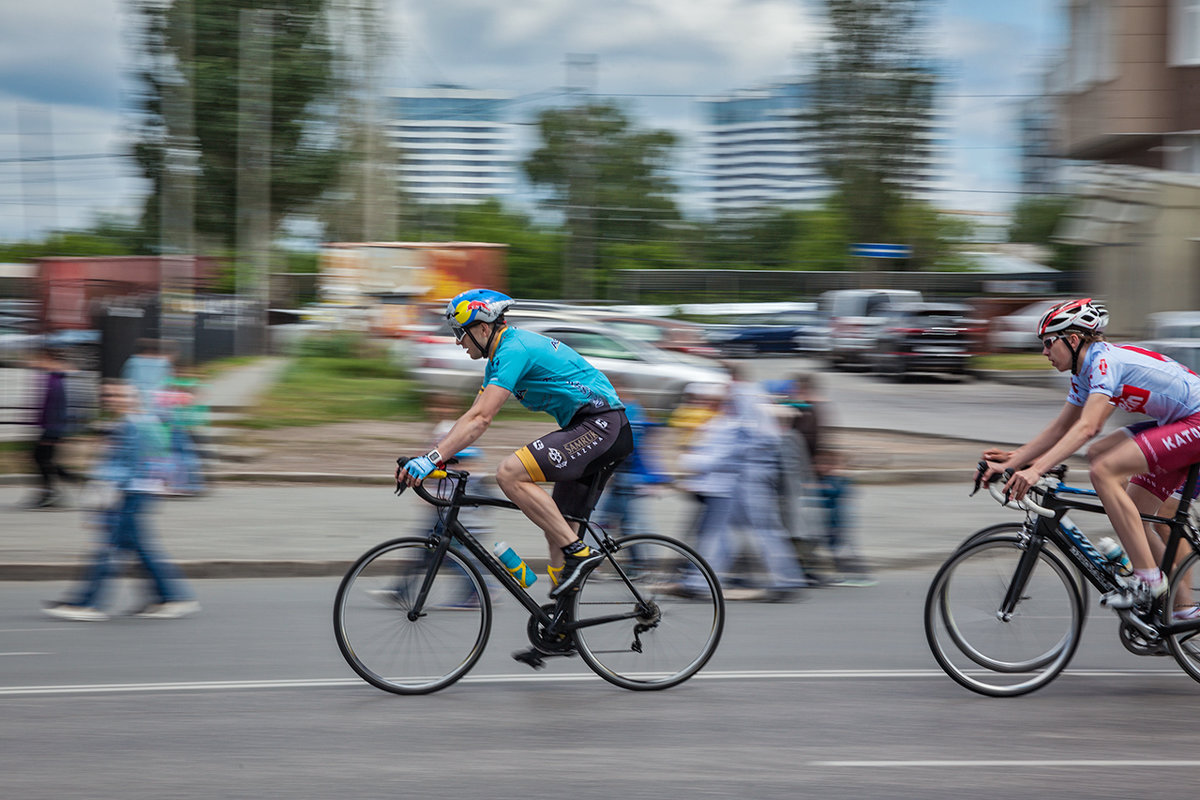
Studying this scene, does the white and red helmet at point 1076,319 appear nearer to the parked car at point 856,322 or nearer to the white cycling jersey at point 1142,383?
the white cycling jersey at point 1142,383

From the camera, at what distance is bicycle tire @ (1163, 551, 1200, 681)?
5648 mm

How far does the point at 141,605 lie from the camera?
8.00 metres

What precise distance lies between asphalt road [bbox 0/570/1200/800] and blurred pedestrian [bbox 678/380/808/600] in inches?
48.0

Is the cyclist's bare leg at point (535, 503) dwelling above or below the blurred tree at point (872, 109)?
→ below

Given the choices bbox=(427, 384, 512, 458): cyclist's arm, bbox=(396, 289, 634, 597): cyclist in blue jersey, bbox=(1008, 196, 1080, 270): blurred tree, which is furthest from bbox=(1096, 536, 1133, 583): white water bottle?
bbox=(1008, 196, 1080, 270): blurred tree

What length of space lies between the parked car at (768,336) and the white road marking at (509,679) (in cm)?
3265

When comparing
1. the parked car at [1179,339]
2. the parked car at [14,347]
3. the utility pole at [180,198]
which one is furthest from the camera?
the parked car at [14,347]

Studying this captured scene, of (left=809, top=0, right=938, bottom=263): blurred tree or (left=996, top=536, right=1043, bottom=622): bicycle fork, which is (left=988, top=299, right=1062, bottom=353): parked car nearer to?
(left=809, top=0, right=938, bottom=263): blurred tree

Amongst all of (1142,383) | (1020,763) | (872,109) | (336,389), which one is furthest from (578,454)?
(872,109)

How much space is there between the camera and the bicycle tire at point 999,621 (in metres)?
5.74

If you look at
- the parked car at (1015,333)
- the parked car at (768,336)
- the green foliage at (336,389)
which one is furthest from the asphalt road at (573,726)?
the parked car at (768,336)

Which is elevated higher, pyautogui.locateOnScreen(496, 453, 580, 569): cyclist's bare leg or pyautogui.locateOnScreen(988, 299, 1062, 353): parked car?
pyautogui.locateOnScreen(496, 453, 580, 569): cyclist's bare leg

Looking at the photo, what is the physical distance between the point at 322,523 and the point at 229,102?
41.5 metres

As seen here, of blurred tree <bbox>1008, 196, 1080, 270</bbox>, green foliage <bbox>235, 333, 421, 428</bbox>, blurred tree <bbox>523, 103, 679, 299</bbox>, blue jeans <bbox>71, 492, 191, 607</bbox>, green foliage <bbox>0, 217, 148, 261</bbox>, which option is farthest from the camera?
blurred tree <bbox>523, 103, 679, 299</bbox>
